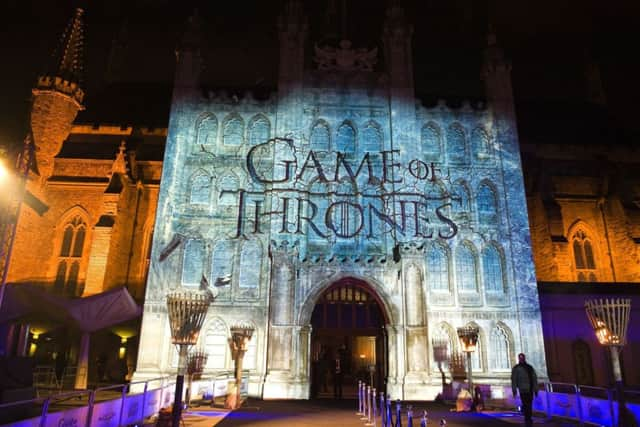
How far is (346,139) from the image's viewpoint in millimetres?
26109

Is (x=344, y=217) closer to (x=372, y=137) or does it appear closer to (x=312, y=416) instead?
(x=372, y=137)

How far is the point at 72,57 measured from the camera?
35375mm

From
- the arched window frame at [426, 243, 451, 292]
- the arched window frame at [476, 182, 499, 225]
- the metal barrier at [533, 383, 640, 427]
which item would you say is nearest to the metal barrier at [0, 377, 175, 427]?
the metal barrier at [533, 383, 640, 427]

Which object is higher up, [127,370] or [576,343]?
[576,343]

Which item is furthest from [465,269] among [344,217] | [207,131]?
[207,131]

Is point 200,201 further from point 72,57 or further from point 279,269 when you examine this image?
point 72,57

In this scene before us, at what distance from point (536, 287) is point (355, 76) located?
14.8 metres

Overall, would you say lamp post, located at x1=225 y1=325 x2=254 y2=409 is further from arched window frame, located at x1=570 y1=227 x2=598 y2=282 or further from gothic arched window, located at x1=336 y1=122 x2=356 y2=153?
arched window frame, located at x1=570 y1=227 x2=598 y2=282

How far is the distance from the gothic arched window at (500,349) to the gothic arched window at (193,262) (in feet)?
48.0

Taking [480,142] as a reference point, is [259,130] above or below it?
above

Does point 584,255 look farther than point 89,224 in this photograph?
Yes

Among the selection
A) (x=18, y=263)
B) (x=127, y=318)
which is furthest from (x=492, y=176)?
(x=18, y=263)

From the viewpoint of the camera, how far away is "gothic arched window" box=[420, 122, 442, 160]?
2606 cm

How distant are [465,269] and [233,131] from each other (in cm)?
1425
